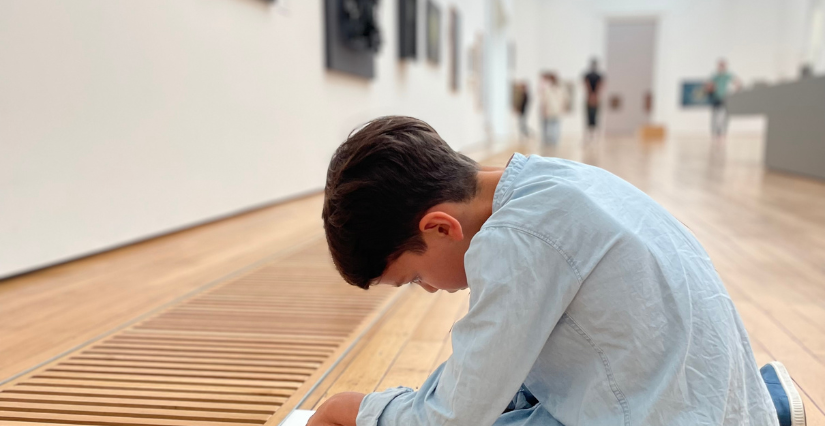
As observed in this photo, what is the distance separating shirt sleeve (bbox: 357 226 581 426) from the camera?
773mm

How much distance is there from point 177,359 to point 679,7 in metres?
19.4

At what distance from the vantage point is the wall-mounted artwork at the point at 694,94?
1828cm

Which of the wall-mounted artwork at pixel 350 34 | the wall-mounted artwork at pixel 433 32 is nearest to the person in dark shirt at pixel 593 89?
the wall-mounted artwork at pixel 433 32

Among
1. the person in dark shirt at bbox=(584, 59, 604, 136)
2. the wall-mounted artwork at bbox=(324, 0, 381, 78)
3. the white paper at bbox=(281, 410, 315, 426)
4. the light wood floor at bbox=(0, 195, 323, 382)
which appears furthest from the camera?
the person in dark shirt at bbox=(584, 59, 604, 136)

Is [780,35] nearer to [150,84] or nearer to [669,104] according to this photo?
[669,104]

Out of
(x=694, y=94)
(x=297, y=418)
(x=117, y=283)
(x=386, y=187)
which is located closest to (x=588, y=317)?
(x=386, y=187)

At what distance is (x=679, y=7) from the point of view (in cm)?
1812

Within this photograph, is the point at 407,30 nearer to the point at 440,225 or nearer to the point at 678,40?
the point at 440,225

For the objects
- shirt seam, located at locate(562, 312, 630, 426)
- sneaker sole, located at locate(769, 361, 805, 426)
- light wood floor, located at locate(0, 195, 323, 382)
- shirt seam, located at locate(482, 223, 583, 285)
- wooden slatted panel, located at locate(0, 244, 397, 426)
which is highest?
shirt seam, located at locate(482, 223, 583, 285)

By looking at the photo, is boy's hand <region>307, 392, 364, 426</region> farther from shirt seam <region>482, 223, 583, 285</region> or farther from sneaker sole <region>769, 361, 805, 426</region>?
sneaker sole <region>769, 361, 805, 426</region>

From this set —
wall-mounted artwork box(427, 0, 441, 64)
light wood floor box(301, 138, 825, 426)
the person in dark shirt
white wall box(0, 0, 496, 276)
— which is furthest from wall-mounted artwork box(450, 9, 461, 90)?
light wood floor box(301, 138, 825, 426)

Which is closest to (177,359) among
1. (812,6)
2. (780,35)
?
(812,6)

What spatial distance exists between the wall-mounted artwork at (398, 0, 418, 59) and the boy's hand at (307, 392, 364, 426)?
662 cm

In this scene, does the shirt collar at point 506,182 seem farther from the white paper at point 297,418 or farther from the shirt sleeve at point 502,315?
the white paper at point 297,418
